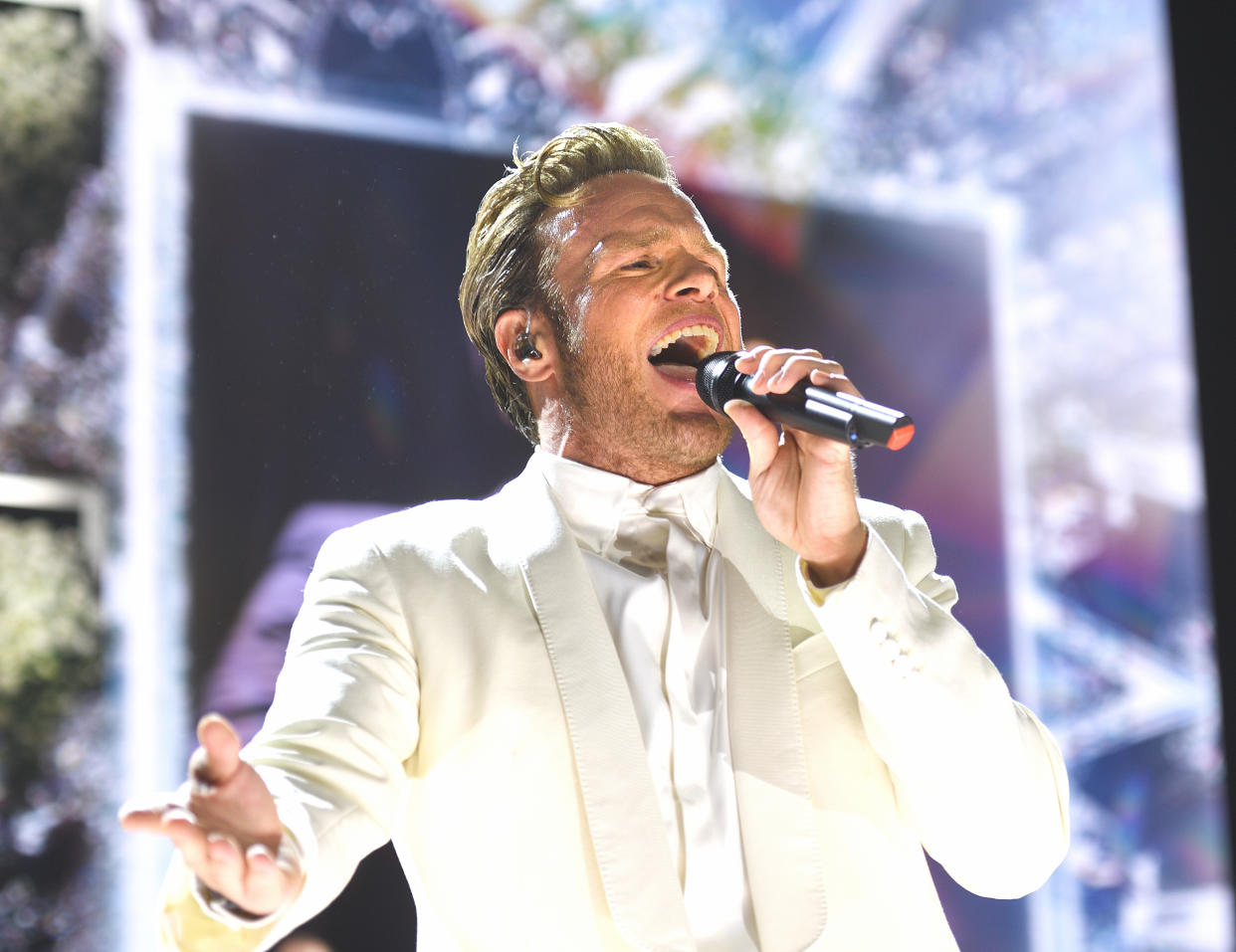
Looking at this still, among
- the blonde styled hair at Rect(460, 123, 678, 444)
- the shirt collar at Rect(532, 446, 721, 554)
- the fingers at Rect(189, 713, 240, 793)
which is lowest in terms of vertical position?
the fingers at Rect(189, 713, 240, 793)

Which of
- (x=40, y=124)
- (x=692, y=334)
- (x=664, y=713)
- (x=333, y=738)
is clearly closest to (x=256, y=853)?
(x=333, y=738)

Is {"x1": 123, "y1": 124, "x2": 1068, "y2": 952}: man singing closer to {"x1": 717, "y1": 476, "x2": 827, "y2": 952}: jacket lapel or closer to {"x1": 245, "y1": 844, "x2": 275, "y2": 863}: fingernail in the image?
{"x1": 717, "y1": 476, "x2": 827, "y2": 952}: jacket lapel

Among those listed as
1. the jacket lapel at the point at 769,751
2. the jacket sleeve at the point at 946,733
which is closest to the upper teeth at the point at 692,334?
the jacket lapel at the point at 769,751

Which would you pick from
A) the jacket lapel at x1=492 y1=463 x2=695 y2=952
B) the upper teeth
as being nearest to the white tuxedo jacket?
the jacket lapel at x1=492 y1=463 x2=695 y2=952

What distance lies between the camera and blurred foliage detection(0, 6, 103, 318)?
7.54 feet

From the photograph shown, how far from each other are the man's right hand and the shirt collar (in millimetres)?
682

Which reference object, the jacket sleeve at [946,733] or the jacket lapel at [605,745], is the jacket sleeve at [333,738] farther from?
the jacket sleeve at [946,733]

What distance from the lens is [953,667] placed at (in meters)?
1.45

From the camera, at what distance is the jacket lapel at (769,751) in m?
1.46

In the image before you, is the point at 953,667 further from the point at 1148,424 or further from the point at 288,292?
the point at 1148,424

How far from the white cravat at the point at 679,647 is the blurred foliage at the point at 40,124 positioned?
42.6 inches

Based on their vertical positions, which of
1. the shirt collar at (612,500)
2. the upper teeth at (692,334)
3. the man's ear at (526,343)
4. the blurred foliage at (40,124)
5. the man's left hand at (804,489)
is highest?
the blurred foliage at (40,124)

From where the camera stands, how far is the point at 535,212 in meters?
1.94

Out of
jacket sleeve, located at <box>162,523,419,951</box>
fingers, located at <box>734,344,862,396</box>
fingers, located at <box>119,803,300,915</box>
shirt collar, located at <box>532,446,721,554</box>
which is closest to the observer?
fingers, located at <box>119,803,300,915</box>
